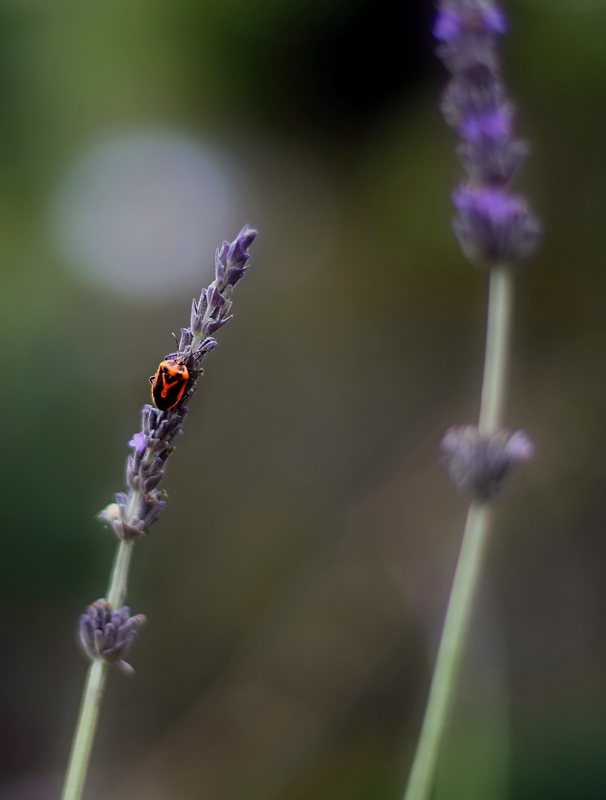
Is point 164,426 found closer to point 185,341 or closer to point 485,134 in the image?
point 185,341

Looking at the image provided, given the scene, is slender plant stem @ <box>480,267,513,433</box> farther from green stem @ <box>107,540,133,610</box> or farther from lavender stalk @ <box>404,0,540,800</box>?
green stem @ <box>107,540,133,610</box>

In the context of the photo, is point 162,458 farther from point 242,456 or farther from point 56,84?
point 56,84

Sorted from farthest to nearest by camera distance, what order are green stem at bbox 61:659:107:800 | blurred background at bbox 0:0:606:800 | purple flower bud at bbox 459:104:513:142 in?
blurred background at bbox 0:0:606:800, purple flower bud at bbox 459:104:513:142, green stem at bbox 61:659:107:800

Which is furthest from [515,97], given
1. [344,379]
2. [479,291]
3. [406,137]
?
[344,379]

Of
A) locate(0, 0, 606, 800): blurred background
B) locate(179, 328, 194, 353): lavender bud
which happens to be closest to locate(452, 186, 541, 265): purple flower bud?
locate(179, 328, 194, 353): lavender bud

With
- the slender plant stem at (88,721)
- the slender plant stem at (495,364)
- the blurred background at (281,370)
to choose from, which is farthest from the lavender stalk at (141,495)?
the blurred background at (281,370)

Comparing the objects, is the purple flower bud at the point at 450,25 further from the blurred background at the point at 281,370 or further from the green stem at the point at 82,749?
the blurred background at the point at 281,370
